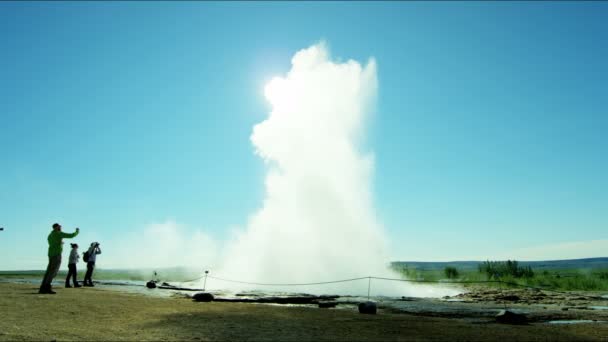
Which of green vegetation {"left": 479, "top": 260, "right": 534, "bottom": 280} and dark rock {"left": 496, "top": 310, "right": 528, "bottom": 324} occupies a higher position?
green vegetation {"left": 479, "top": 260, "right": 534, "bottom": 280}

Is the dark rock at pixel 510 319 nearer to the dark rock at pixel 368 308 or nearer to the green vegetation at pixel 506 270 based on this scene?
the dark rock at pixel 368 308

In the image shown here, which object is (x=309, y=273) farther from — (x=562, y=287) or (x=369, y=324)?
(x=369, y=324)

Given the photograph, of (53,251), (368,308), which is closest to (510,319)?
(368,308)

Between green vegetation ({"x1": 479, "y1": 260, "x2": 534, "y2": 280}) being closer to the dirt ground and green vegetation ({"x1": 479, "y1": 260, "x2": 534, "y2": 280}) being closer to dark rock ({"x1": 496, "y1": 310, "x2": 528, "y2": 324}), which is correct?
dark rock ({"x1": 496, "y1": 310, "x2": 528, "y2": 324})

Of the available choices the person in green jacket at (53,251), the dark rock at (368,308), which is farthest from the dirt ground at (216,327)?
the person in green jacket at (53,251)

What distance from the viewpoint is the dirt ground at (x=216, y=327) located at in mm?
8586

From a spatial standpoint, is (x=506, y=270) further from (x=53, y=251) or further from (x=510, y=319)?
(x=53, y=251)

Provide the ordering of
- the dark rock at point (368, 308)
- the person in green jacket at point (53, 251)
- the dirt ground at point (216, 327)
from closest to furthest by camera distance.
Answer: the dirt ground at point (216, 327), the dark rock at point (368, 308), the person in green jacket at point (53, 251)

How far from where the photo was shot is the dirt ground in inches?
338

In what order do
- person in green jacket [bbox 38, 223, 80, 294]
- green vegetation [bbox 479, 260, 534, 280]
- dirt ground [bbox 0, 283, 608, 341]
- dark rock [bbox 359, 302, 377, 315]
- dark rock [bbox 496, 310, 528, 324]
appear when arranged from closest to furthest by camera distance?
dirt ground [bbox 0, 283, 608, 341] < dark rock [bbox 496, 310, 528, 324] < dark rock [bbox 359, 302, 377, 315] < person in green jacket [bbox 38, 223, 80, 294] < green vegetation [bbox 479, 260, 534, 280]

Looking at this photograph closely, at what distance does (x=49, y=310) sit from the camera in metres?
11.5

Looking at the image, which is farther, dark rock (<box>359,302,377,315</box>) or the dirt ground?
dark rock (<box>359,302,377,315</box>)

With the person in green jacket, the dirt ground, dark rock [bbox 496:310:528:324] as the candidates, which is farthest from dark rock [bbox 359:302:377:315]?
the person in green jacket

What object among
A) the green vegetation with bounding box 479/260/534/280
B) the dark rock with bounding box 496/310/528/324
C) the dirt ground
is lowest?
the dirt ground
